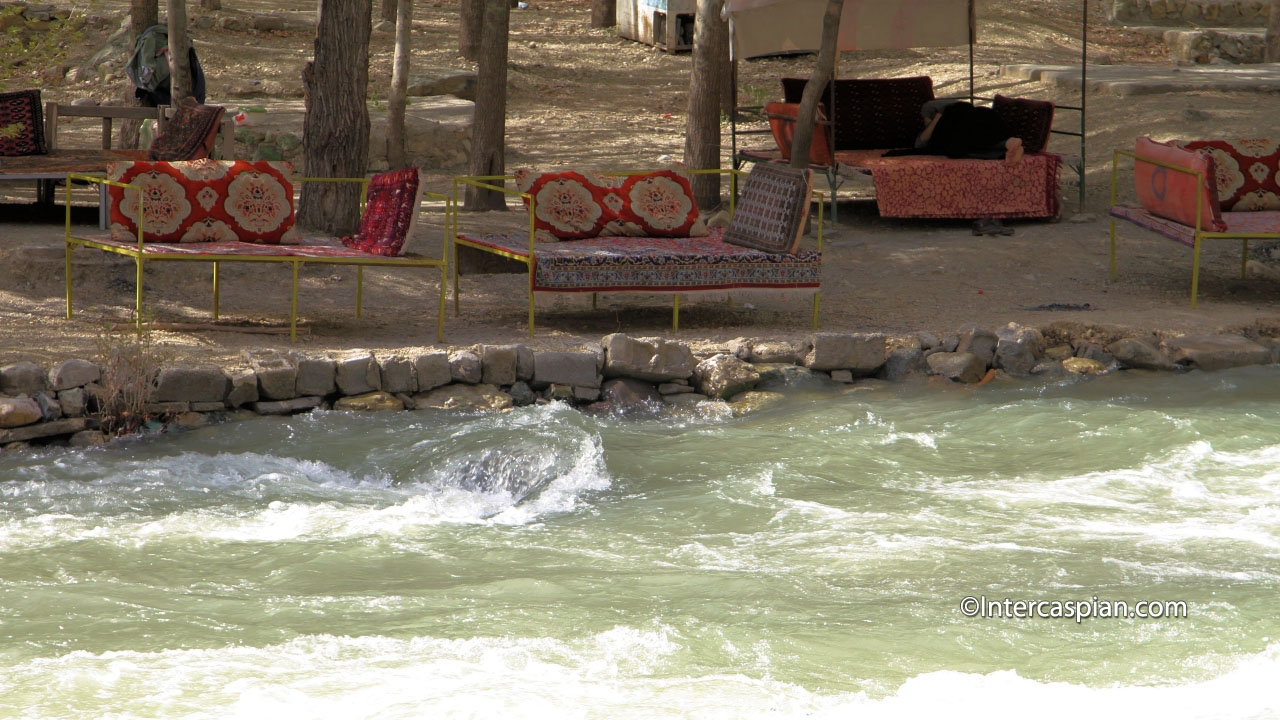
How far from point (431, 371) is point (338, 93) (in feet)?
10.4

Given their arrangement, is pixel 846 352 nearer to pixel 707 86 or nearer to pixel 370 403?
pixel 370 403

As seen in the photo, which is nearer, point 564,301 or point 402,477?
point 402,477

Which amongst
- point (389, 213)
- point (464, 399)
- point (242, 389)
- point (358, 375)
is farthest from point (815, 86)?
point (242, 389)

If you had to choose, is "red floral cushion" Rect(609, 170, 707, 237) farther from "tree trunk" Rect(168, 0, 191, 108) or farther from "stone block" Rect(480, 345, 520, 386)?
"tree trunk" Rect(168, 0, 191, 108)

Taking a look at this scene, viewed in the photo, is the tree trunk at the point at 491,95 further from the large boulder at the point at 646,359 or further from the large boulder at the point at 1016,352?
the large boulder at the point at 1016,352

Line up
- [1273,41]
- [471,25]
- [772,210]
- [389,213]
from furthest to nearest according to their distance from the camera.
Result: [471,25], [1273,41], [772,210], [389,213]

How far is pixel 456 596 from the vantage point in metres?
4.93

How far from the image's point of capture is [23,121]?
10.6m

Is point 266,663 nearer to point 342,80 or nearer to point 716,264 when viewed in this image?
point 716,264

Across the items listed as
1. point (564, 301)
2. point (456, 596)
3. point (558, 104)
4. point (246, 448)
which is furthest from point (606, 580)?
point (558, 104)

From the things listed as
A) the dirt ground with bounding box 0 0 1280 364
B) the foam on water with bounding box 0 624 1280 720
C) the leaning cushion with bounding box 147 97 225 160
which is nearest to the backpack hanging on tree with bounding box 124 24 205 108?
the dirt ground with bounding box 0 0 1280 364

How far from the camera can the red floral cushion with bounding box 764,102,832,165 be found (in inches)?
466

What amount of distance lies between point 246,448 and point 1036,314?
4.99 metres

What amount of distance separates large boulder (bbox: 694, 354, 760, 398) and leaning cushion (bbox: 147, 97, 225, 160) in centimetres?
482
